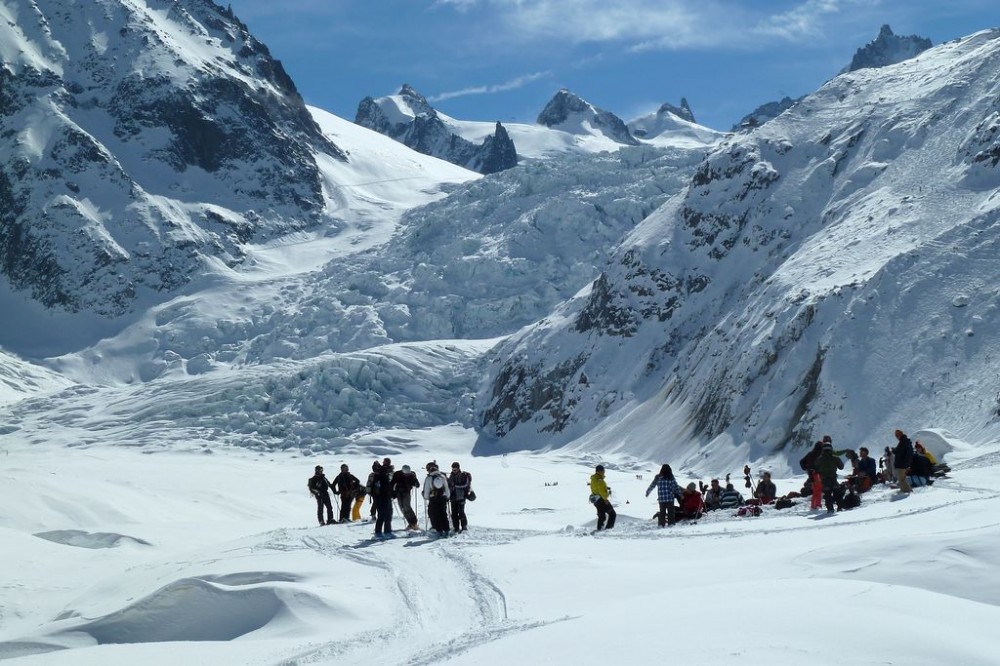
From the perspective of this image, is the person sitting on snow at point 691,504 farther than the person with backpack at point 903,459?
Yes

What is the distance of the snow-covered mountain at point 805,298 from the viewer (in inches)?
1506

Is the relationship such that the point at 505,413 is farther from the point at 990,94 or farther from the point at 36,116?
the point at 36,116

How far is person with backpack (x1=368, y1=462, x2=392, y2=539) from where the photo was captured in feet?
67.8

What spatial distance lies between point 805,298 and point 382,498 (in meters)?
28.4

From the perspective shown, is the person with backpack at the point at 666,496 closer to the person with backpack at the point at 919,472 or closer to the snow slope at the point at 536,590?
the snow slope at the point at 536,590

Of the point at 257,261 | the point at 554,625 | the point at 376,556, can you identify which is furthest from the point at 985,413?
the point at 257,261

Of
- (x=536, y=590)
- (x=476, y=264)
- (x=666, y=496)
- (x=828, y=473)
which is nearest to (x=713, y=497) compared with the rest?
(x=666, y=496)

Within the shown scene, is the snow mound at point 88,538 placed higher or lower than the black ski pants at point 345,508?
lower

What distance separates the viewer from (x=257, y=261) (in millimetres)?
101750

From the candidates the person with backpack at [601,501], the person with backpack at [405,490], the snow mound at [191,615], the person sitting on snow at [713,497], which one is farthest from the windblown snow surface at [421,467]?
the person sitting on snow at [713,497]

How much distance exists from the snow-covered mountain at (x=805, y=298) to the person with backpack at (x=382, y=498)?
65.0 feet

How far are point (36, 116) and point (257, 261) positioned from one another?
3058cm

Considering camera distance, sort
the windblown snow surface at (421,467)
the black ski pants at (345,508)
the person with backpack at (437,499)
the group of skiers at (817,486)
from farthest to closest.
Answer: the black ski pants at (345,508)
the person with backpack at (437,499)
the group of skiers at (817,486)
the windblown snow surface at (421,467)

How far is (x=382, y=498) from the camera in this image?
68.4ft
